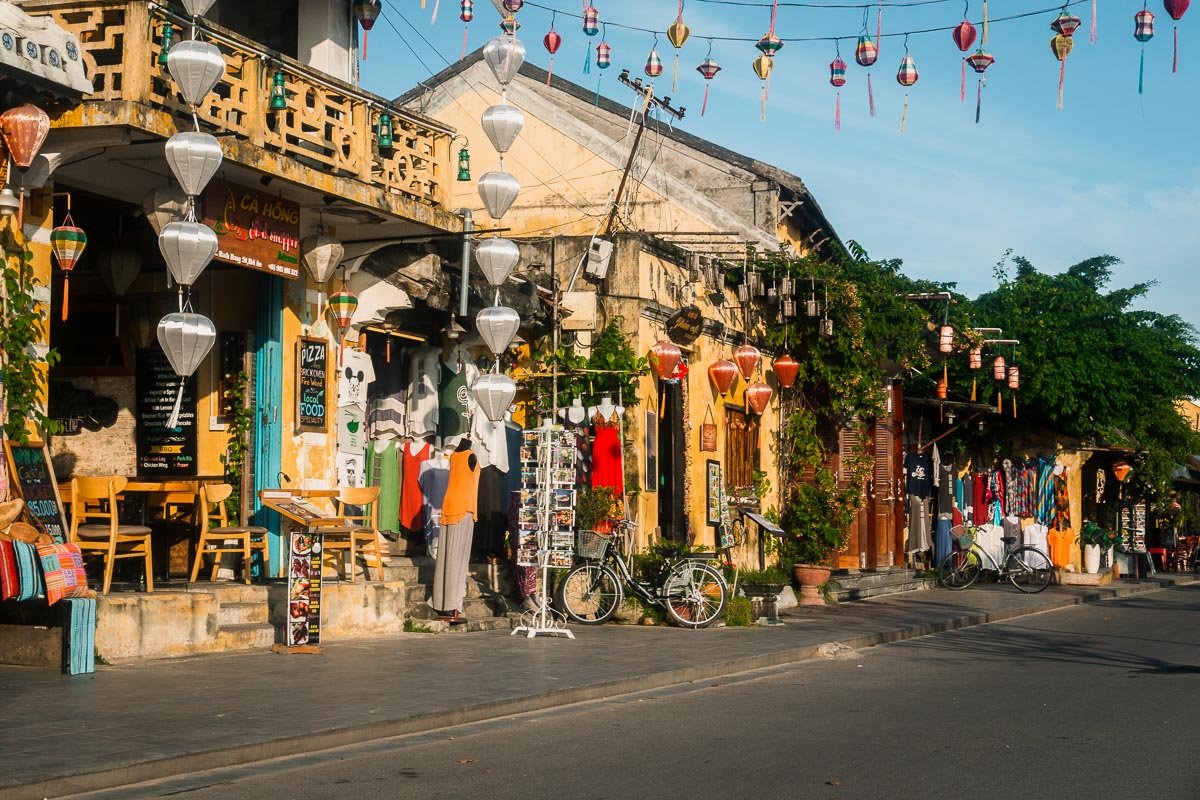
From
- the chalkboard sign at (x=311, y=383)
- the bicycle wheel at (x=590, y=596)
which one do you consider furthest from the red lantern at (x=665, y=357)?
the chalkboard sign at (x=311, y=383)

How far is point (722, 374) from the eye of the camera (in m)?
21.2

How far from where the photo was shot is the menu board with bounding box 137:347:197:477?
14594 millimetres

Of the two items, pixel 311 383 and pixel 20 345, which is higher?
pixel 20 345

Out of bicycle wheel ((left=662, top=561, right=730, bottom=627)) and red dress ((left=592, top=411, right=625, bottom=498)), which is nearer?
bicycle wheel ((left=662, top=561, right=730, bottom=627))

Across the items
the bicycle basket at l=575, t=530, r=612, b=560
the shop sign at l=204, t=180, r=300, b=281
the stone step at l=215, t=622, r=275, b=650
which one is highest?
the shop sign at l=204, t=180, r=300, b=281

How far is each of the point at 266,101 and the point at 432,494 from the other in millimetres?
5744

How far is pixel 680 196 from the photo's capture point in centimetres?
2573

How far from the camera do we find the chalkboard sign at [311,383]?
14.6m

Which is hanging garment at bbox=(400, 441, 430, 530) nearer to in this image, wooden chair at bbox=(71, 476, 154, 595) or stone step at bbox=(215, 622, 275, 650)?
stone step at bbox=(215, 622, 275, 650)

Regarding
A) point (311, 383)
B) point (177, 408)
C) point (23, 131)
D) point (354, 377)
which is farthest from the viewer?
point (354, 377)

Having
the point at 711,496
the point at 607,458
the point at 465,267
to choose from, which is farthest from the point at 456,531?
the point at 711,496

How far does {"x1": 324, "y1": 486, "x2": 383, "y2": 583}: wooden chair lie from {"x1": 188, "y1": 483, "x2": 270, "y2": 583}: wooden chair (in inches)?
31.3

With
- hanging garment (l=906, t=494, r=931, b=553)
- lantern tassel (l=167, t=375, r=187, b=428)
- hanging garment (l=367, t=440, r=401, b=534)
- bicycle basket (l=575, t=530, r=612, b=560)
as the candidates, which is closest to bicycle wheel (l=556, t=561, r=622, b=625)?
bicycle basket (l=575, t=530, r=612, b=560)

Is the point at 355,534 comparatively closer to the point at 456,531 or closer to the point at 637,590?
the point at 456,531
